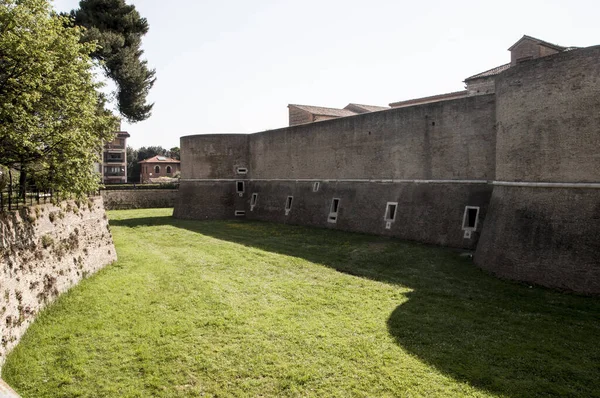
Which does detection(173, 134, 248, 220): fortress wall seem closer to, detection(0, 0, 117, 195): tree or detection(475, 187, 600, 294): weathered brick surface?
detection(0, 0, 117, 195): tree

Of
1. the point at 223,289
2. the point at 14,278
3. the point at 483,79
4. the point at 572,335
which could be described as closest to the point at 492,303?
the point at 572,335

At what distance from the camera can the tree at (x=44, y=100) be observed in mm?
10539

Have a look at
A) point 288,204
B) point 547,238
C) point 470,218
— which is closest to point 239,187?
point 288,204

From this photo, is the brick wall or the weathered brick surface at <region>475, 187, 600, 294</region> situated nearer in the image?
the weathered brick surface at <region>475, 187, 600, 294</region>

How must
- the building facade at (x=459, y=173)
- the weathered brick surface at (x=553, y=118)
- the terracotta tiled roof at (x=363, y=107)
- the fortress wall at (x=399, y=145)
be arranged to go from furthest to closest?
the terracotta tiled roof at (x=363, y=107), the fortress wall at (x=399, y=145), the building facade at (x=459, y=173), the weathered brick surface at (x=553, y=118)

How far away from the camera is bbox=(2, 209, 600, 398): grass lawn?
27.0ft

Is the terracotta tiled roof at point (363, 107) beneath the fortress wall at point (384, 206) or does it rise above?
above

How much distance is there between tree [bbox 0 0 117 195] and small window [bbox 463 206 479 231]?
15018 mm

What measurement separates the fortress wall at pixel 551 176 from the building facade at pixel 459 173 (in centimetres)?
3

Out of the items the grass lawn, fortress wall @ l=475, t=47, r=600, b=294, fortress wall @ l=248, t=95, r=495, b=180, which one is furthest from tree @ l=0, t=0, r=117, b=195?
fortress wall @ l=248, t=95, r=495, b=180

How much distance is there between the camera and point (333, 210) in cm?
2598

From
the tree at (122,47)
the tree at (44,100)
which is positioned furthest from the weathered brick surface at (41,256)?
the tree at (122,47)

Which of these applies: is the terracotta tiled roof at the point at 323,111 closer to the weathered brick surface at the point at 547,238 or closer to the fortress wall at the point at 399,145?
the fortress wall at the point at 399,145

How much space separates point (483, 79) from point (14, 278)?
3006cm
